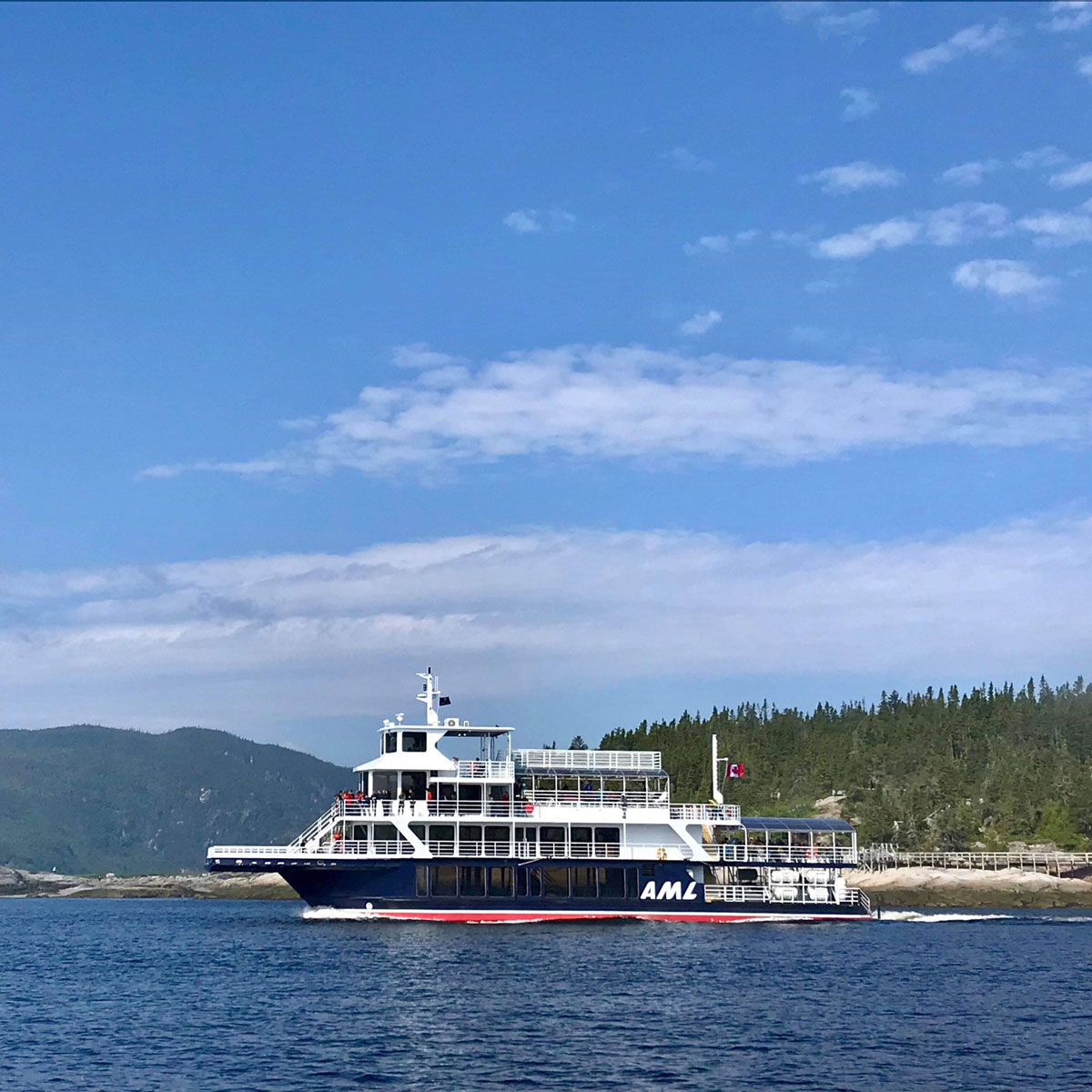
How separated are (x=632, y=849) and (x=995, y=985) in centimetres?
1944

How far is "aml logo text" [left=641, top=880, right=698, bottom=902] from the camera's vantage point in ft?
186

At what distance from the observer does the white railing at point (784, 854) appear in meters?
58.1

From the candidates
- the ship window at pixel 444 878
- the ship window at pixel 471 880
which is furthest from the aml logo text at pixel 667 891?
the ship window at pixel 444 878

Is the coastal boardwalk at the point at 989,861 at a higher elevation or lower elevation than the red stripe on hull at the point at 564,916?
lower

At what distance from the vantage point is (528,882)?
55938mm

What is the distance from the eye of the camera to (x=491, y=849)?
5566cm

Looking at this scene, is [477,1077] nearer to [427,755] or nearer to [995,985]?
[995,985]

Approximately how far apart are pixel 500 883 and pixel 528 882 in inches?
46.3

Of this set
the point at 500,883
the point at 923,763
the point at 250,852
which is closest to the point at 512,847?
the point at 500,883

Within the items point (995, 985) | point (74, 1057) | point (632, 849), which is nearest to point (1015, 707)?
point (632, 849)

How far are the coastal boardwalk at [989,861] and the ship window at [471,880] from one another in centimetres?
5155

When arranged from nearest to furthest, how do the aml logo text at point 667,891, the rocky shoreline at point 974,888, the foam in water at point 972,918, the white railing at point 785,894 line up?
1. the aml logo text at point 667,891
2. the white railing at point 785,894
3. the foam in water at point 972,918
4. the rocky shoreline at point 974,888

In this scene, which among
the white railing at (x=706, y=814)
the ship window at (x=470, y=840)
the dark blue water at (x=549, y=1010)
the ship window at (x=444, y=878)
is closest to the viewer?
the dark blue water at (x=549, y=1010)

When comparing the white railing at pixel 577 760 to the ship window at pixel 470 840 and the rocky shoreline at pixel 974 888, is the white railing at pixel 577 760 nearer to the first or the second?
the ship window at pixel 470 840
